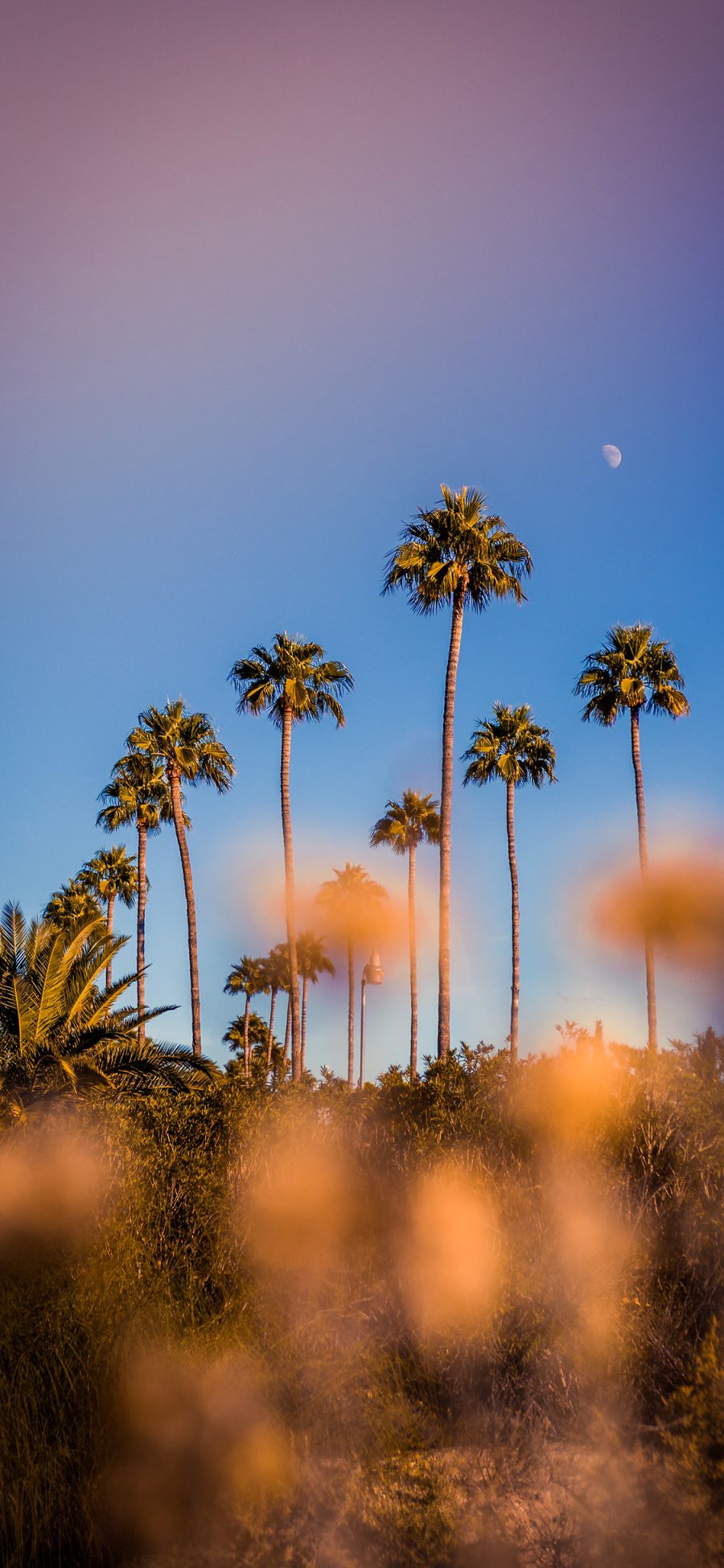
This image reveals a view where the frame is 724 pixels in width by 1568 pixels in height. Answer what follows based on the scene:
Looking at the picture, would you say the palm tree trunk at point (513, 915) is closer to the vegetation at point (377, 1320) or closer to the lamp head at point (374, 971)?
the lamp head at point (374, 971)

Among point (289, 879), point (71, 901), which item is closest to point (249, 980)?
point (71, 901)

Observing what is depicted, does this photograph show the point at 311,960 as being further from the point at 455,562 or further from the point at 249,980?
the point at 455,562

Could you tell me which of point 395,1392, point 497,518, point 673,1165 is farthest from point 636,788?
point 395,1392

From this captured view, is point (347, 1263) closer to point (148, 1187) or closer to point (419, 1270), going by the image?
point (419, 1270)

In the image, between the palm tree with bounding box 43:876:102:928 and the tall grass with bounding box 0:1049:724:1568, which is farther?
the palm tree with bounding box 43:876:102:928

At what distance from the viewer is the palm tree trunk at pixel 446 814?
21.6 m

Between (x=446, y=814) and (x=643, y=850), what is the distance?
10.8m

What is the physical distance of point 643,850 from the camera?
30.6 m

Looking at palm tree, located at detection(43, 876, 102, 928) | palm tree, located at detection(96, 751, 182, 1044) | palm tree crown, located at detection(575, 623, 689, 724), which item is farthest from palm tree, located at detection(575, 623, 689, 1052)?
palm tree, located at detection(43, 876, 102, 928)

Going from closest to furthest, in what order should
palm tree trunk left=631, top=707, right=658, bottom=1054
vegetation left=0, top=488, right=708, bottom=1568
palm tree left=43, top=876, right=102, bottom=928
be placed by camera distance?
vegetation left=0, top=488, right=708, bottom=1568
palm tree trunk left=631, top=707, right=658, bottom=1054
palm tree left=43, top=876, right=102, bottom=928

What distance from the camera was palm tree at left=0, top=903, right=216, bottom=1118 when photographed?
56.3ft

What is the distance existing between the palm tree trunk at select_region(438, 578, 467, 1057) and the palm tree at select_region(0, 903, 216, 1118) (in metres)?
5.76

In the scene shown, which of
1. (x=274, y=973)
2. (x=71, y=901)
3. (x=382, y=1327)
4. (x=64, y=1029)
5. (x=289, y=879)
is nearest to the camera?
(x=382, y=1327)

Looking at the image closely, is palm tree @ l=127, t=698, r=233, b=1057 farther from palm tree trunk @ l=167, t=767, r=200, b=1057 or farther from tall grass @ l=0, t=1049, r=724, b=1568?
tall grass @ l=0, t=1049, r=724, b=1568
